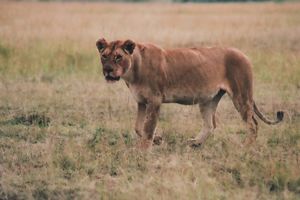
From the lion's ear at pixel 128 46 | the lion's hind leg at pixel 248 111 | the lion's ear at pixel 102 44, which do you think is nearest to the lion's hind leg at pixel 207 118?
the lion's hind leg at pixel 248 111

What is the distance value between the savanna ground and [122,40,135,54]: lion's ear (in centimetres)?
91

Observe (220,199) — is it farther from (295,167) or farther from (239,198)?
(295,167)

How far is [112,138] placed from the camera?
715cm

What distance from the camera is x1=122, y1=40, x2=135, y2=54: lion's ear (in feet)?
20.4

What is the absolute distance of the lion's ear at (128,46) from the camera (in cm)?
620

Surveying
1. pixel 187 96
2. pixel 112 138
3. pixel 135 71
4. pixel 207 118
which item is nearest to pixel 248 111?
pixel 207 118

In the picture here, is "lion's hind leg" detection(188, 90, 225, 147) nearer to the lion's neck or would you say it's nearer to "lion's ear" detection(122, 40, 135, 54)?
the lion's neck

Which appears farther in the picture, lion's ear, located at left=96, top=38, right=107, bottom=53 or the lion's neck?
the lion's neck

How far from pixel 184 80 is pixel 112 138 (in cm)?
100

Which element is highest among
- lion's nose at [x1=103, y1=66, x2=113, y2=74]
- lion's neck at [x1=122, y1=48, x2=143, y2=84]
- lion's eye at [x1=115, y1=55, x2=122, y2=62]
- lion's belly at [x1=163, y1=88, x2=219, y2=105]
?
lion's eye at [x1=115, y1=55, x2=122, y2=62]

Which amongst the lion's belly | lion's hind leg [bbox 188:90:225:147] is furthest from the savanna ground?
the lion's belly

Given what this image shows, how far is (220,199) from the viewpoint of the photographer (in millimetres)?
4938

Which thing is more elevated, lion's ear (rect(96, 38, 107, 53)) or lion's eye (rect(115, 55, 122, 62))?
lion's ear (rect(96, 38, 107, 53))

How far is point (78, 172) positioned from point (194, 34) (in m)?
10.8
